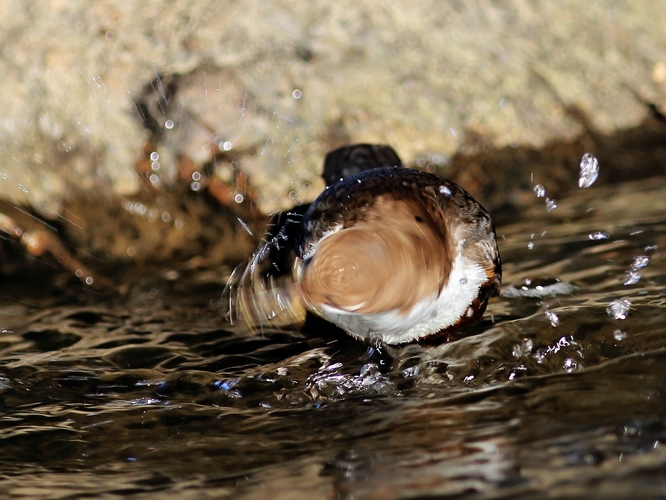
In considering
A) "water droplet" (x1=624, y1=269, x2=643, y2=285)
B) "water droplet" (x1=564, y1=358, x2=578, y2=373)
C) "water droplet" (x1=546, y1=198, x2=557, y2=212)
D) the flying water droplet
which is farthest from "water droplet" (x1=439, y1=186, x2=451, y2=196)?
"water droplet" (x1=546, y1=198, x2=557, y2=212)

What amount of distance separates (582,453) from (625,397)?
35 centimetres

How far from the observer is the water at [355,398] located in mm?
1851

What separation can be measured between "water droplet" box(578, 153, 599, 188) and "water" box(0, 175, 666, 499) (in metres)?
0.84

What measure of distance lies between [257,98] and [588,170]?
1773 mm

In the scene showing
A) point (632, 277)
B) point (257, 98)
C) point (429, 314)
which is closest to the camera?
point (429, 314)

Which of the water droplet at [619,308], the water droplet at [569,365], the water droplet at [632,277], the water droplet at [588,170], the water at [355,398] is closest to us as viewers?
the water at [355,398]

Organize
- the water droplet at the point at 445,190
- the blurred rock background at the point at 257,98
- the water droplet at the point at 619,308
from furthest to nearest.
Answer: the blurred rock background at the point at 257,98 → the water droplet at the point at 619,308 → the water droplet at the point at 445,190

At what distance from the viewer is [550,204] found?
13.8ft

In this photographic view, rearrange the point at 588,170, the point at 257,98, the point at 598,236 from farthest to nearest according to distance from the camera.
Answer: the point at 588,170, the point at 257,98, the point at 598,236

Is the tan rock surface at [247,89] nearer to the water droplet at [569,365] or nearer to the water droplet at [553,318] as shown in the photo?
the water droplet at [553,318]

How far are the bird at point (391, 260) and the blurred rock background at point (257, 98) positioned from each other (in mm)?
1427

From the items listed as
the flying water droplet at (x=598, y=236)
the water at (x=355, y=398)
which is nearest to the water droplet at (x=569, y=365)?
the water at (x=355, y=398)

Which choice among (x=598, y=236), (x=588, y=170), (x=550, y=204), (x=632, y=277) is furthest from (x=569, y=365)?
(x=588, y=170)

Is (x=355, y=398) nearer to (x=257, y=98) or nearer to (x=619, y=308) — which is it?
(x=619, y=308)
